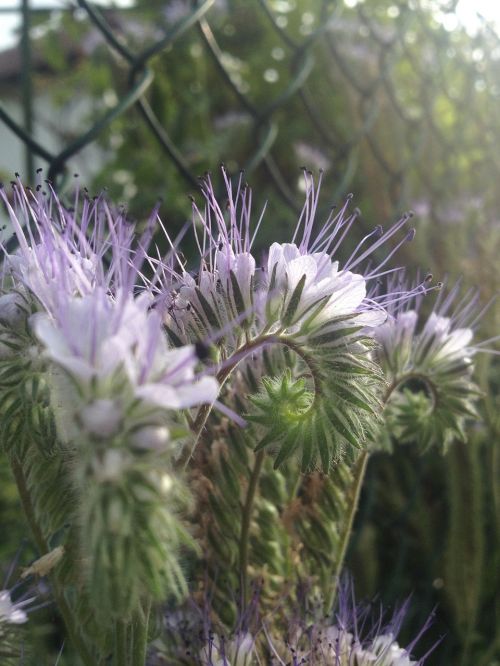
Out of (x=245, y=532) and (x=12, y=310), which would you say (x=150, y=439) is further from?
(x=245, y=532)

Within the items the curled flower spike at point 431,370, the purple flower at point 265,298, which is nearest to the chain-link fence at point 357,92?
the curled flower spike at point 431,370

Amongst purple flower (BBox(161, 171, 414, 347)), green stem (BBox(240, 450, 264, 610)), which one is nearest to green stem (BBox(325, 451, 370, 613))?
green stem (BBox(240, 450, 264, 610))

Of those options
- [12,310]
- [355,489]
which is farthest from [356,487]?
[12,310]

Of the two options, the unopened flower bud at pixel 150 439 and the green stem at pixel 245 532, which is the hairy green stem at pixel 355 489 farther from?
the unopened flower bud at pixel 150 439

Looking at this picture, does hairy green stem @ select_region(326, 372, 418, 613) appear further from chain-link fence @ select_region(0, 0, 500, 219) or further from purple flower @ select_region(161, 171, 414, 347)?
chain-link fence @ select_region(0, 0, 500, 219)

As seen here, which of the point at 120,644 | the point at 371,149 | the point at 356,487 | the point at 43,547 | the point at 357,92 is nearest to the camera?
the point at 120,644
